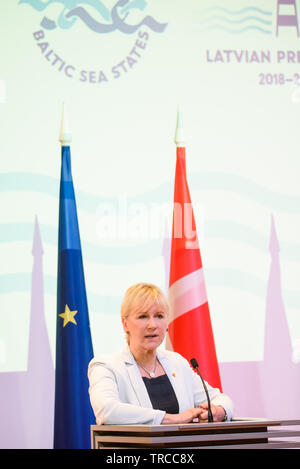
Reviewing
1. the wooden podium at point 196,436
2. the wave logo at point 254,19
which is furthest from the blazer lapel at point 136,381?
the wave logo at point 254,19

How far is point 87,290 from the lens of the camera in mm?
4801

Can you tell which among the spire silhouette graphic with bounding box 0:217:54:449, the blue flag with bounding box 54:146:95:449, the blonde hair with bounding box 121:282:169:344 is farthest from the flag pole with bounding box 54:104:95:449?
the blonde hair with bounding box 121:282:169:344

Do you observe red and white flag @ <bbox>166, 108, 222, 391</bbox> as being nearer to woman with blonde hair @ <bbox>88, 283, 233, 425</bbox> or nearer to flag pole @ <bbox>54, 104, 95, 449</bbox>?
flag pole @ <bbox>54, 104, 95, 449</bbox>

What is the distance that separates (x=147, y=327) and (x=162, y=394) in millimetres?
309

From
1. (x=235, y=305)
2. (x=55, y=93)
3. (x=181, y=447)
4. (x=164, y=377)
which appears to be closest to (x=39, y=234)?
(x=55, y=93)

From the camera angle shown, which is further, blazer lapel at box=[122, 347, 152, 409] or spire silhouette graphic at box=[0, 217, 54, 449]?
spire silhouette graphic at box=[0, 217, 54, 449]

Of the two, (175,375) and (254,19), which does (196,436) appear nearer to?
(175,375)

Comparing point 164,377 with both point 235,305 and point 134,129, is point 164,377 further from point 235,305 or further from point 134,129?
point 134,129

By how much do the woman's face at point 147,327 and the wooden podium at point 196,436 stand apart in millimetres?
522

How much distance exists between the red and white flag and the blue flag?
0.59 m

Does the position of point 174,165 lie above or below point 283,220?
above

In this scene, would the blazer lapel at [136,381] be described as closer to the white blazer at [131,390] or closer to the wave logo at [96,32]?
the white blazer at [131,390]

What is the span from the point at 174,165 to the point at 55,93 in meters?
0.95

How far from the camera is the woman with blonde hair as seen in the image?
10.2 ft
